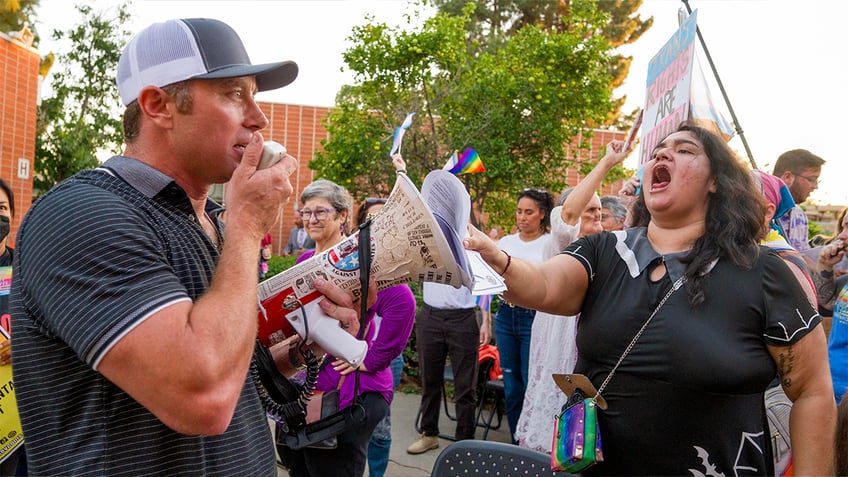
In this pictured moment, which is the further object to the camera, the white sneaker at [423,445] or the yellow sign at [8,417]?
the white sneaker at [423,445]

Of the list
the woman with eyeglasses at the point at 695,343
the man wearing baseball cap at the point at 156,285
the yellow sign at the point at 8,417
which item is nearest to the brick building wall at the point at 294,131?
the yellow sign at the point at 8,417

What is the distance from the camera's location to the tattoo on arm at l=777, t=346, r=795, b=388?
2.00 m

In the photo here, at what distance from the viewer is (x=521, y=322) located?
5027mm

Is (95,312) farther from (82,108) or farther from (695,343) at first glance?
(82,108)

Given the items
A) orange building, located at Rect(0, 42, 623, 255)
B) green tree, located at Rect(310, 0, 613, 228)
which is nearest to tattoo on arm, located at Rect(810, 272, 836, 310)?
green tree, located at Rect(310, 0, 613, 228)

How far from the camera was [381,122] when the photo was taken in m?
10.3

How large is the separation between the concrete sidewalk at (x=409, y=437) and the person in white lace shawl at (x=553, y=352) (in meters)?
1.05

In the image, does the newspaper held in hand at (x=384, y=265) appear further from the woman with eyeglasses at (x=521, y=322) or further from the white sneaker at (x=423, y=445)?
the white sneaker at (x=423, y=445)

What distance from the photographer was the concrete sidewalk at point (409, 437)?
493cm

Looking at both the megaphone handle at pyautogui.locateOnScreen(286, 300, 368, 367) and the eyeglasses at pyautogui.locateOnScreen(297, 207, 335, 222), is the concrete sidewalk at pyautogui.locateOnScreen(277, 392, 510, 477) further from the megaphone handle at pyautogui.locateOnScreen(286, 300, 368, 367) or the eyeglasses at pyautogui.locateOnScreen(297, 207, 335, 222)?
the megaphone handle at pyautogui.locateOnScreen(286, 300, 368, 367)

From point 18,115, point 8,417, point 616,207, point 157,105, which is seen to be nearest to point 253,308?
point 157,105

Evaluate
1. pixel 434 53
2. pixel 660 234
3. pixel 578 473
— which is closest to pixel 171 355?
pixel 578 473

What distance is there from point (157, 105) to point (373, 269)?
0.62 metres

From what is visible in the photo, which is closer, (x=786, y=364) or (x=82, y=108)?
(x=786, y=364)
